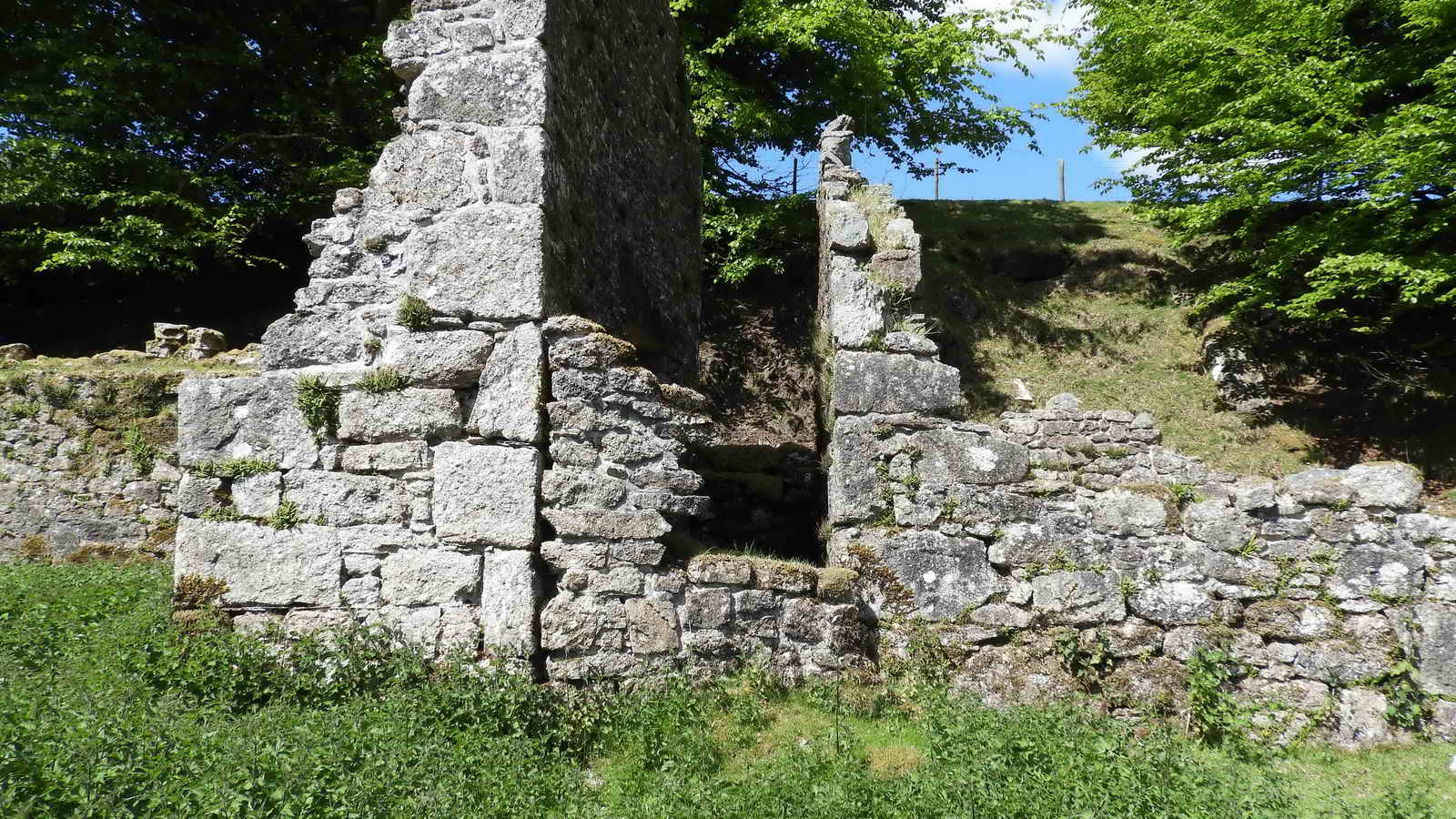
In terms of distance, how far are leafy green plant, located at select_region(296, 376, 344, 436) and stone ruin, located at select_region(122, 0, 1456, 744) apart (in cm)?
1

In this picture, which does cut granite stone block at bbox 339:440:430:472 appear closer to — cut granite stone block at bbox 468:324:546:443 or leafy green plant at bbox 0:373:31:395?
cut granite stone block at bbox 468:324:546:443

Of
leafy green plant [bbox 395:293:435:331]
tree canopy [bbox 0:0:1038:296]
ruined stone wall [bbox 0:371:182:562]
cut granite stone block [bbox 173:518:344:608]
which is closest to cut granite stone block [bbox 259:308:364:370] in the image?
leafy green plant [bbox 395:293:435:331]

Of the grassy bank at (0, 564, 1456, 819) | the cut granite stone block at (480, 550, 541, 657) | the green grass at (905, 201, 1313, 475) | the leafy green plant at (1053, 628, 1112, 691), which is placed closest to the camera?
the grassy bank at (0, 564, 1456, 819)

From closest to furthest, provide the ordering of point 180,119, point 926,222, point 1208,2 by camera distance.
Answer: point 1208,2 → point 180,119 → point 926,222

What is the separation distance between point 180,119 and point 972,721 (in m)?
15.3

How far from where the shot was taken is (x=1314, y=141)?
1135cm

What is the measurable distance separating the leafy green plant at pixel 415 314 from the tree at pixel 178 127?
9.47 metres

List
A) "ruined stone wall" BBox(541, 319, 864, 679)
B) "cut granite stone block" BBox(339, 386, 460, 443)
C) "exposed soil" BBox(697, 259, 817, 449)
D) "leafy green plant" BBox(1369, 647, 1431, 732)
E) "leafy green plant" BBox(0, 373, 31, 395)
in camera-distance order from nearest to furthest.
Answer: "ruined stone wall" BBox(541, 319, 864, 679) < "cut granite stone block" BBox(339, 386, 460, 443) < "leafy green plant" BBox(1369, 647, 1431, 732) < "leafy green plant" BBox(0, 373, 31, 395) < "exposed soil" BBox(697, 259, 817, 449)

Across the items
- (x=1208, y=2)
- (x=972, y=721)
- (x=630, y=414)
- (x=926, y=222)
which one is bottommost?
(x=972, y=721)

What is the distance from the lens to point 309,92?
1461 centimetres

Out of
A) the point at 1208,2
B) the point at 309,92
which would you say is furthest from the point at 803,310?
the point at 309,92

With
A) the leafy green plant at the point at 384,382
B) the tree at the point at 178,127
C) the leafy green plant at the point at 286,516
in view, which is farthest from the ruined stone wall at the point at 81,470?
the leafy green plant at the point at 384,382

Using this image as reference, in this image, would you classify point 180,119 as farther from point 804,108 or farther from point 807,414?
point 807,414

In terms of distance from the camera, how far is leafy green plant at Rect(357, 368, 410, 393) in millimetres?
4676
